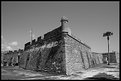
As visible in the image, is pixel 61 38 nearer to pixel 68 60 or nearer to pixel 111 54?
pixel 68 60

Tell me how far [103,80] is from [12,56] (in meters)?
32.8

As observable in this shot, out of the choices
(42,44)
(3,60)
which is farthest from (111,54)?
(3,60)

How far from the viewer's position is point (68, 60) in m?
11.8

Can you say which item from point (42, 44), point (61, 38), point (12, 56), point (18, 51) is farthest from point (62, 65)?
point (12, 56)

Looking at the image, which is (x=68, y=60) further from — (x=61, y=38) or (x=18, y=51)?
(x=18, y=51)

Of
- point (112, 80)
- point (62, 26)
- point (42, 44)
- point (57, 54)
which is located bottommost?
point (112, 80)

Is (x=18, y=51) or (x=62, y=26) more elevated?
(x=62, y=26)

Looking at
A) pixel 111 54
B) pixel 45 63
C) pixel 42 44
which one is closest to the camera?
pixel 45 63

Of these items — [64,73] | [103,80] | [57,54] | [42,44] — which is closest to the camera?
[103,80]

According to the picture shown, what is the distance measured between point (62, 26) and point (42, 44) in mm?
5232

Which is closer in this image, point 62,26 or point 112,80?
point 112,80

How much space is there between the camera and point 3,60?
37906 millimetres

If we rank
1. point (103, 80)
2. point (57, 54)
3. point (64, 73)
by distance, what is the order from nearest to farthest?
point (103, 80) < point (64, 73) < point (57, 54)

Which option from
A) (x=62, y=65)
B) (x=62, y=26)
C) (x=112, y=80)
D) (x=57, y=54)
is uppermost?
(x=62, y=26)
